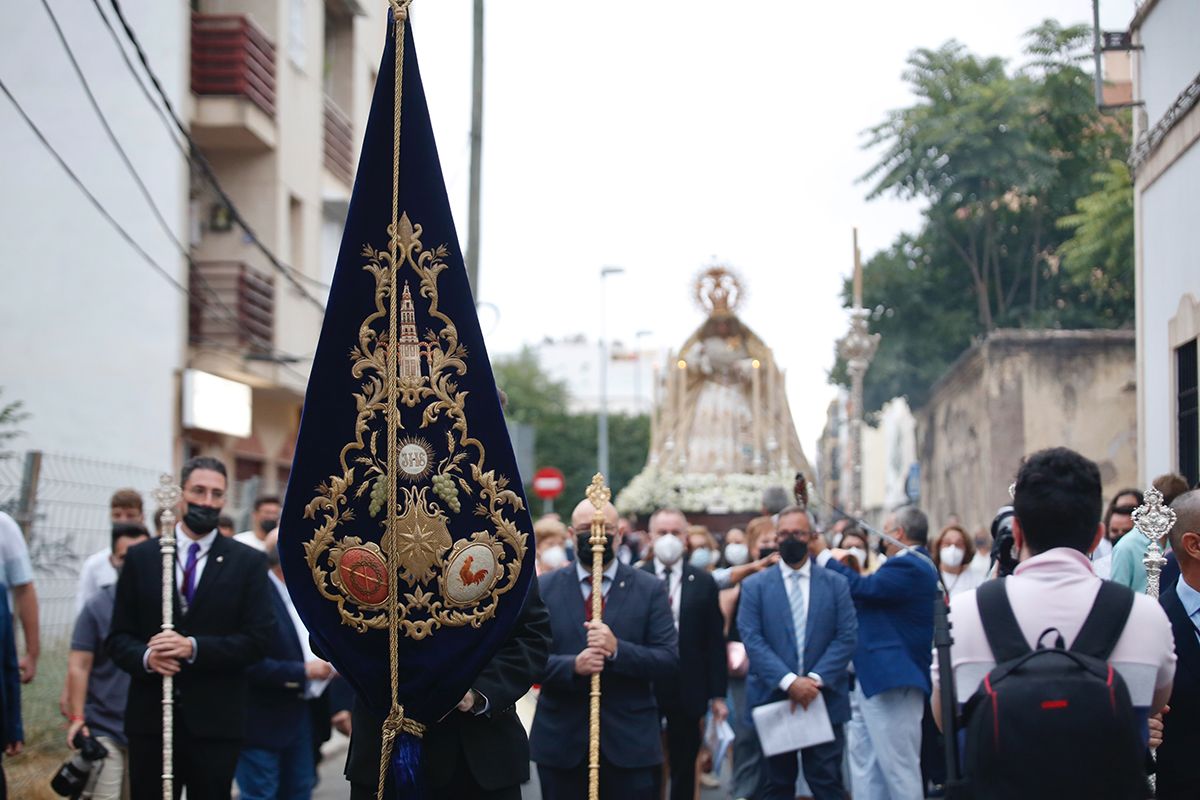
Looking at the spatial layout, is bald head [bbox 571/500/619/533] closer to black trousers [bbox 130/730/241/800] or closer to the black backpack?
black trousers [bbox 130/730/241/800]

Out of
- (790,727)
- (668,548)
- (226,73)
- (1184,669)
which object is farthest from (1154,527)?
(226,73)

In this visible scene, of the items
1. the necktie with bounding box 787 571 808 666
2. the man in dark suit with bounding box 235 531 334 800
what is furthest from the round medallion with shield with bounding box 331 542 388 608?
the necktie with bounding box 787 571 808 666

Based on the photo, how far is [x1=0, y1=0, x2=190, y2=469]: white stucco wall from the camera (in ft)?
61.2

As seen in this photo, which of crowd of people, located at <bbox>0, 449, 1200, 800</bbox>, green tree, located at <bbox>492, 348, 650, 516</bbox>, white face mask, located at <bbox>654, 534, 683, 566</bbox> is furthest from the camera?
green tree, located at <bbox>492, 348, 650, 516</bbox>

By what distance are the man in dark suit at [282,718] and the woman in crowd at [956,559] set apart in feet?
17.2

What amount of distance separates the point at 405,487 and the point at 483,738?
0.96 metres

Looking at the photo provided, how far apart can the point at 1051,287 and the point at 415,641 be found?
101ft

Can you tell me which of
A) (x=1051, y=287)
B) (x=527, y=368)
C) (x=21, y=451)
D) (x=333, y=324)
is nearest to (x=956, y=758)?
(x=333, y=324)

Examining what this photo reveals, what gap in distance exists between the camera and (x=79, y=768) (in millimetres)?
7902

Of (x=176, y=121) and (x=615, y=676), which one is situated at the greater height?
(x=176, y=121)

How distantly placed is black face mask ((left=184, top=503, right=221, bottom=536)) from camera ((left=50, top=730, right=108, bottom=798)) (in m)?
1.49

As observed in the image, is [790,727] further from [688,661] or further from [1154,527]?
[1154,527]

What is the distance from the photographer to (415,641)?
197 inches

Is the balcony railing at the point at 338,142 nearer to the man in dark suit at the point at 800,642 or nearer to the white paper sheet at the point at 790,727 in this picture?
the man in dark suit at the point at 800,642
